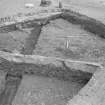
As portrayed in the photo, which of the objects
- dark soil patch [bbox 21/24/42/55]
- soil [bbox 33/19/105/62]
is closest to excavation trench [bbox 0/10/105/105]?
soil [bbox 33/19/105/62]

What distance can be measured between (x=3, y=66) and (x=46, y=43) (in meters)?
1.16

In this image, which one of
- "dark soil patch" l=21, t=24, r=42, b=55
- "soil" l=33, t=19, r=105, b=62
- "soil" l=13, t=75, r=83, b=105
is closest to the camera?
"soil" l=13, t=75, r=83, b=105

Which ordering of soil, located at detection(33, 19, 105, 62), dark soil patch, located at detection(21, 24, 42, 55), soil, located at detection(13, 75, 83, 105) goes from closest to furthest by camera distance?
soil, located at detection(13, 75, 83, 105)
soil, located at detection(33, 19, 105, 62)
dark soil patch, located at detection(21, 24, 42, 55)

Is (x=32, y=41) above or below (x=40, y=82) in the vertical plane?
below

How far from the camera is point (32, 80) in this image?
9.67 feet

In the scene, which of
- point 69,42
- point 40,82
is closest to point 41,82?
point 40,82

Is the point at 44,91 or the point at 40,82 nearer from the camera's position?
the point at 44,91

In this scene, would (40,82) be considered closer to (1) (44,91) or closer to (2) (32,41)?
(1) (44,91)

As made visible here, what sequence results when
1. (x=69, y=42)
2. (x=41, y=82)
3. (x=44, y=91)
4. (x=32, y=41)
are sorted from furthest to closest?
(x=32, y=41) → (x=69, y=42) → (x=41, y=82) → (x=44, y=91)

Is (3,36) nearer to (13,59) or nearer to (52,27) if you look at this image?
(52,27)

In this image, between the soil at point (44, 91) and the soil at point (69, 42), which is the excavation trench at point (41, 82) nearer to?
the soil at point (44, 91)

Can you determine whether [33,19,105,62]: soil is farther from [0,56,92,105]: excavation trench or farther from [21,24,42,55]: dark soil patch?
[0,56,92,105]: excavation trench

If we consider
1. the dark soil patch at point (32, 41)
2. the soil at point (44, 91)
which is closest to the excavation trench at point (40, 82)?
the soil at point (44, 91)

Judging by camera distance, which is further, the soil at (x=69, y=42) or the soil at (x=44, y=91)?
the soil at (x=69, y=42)
